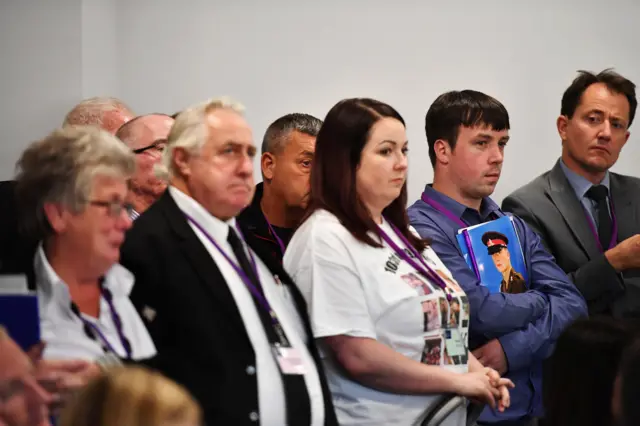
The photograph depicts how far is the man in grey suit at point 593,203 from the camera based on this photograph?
387 centimetres

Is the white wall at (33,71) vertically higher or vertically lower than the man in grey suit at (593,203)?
higher

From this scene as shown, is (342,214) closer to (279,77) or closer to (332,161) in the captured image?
(332,161)

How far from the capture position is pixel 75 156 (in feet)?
6.97

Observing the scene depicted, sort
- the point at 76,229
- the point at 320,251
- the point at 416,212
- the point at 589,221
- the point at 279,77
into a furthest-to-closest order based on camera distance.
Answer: the point at 279,77, the point at 589,221, the point at 416,212, the point at 320,251, the point at 76,229

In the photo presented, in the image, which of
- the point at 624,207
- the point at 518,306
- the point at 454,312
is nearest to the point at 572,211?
the point at 624,207

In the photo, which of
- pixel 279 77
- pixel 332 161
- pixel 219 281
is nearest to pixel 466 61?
pixel 279 77

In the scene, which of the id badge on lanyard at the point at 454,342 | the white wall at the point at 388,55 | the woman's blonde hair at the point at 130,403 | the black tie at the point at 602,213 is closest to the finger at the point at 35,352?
the woman's blonde hair at the point at 130,403

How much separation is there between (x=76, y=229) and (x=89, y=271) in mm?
103

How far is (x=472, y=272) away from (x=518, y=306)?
205mm

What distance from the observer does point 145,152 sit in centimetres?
342

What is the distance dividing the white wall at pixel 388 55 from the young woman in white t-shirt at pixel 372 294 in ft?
6.47

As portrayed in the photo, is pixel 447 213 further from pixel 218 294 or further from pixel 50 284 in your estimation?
pixel 50 284

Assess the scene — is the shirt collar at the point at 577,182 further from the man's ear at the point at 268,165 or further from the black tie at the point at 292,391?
the black tie at the point at 292,391

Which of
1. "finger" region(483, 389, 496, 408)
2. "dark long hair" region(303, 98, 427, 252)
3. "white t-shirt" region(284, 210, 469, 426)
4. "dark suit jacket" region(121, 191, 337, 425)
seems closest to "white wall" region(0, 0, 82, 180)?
"dark long hair" region(303, 98, 427, 252)
